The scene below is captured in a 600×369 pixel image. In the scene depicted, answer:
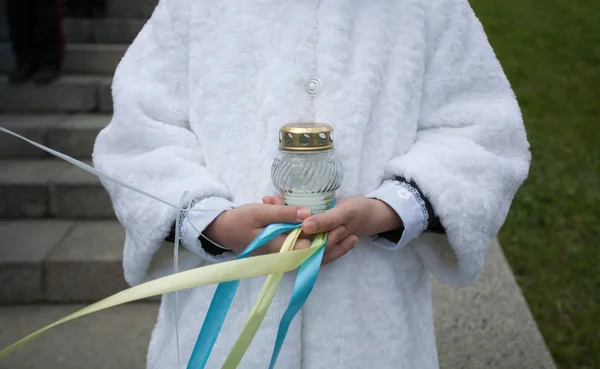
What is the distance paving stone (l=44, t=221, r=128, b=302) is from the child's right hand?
1.76m

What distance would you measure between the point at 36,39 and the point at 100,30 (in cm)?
51

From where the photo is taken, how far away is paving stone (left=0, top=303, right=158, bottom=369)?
2348 mm

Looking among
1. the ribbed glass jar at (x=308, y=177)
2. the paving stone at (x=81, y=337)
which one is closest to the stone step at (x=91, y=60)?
the paving stone at (x=81, y=337)

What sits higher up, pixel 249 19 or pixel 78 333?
pixel 249 19

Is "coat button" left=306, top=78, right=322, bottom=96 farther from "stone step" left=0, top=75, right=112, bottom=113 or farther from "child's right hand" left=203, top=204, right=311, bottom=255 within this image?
"stone step" left=0, top=75, right=112, bottom=113

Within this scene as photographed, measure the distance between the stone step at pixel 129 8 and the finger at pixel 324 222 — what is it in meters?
3.88

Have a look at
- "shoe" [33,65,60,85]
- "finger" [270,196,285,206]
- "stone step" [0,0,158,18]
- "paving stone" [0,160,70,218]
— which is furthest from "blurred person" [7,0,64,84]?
"finger" [270,196,285,206]

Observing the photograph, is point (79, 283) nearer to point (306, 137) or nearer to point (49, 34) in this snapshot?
point (49, 34)

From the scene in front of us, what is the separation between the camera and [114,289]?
2721 mm

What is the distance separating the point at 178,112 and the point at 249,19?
21 cm

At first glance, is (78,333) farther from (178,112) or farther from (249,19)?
(249,19)

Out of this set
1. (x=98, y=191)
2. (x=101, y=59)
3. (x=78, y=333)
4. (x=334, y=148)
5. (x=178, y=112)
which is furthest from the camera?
(x=101, y=59)

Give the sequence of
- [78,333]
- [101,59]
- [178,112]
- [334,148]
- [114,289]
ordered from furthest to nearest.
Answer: [101,59]
[114,289]
[78,333]
[178,112]
[334,148]

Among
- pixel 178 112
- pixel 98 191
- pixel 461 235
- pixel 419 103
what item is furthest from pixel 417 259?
pixel 98 191
